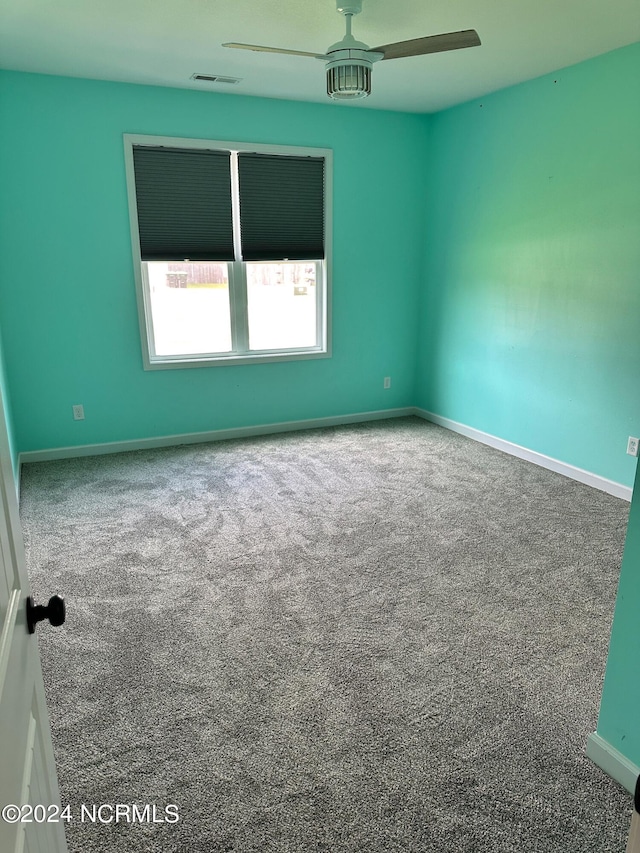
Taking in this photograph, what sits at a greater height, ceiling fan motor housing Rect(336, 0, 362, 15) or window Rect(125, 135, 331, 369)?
ceiling fan motor housing Rect(336, 0, 362, 15)

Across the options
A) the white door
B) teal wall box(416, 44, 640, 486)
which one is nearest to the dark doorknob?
the white door

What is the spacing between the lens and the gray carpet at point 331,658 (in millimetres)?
1568

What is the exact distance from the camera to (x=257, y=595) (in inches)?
103

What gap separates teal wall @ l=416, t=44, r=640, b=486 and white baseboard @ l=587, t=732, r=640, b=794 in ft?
7.58

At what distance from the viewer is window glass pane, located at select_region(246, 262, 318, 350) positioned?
4.81 m

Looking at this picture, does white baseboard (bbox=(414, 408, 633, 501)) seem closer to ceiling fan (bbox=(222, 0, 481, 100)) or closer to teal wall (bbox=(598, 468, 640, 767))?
teal wall (bbox=(598, 468, 640, 767))

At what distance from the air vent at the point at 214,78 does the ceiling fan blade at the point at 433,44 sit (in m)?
1.56

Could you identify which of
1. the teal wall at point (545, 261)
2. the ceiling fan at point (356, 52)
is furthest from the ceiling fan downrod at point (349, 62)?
the teal wall at point (545, 261)

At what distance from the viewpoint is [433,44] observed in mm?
2555

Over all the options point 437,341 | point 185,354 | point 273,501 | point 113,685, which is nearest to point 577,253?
point 437,341

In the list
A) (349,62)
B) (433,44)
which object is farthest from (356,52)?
(433,44)

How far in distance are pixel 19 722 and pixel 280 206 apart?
174 inches

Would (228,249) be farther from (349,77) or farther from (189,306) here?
(349,77)

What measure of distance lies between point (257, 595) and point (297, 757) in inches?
36.5
